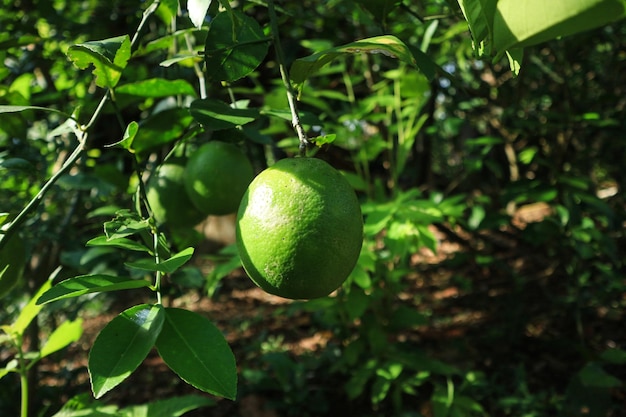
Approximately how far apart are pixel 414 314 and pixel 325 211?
153 centimetres

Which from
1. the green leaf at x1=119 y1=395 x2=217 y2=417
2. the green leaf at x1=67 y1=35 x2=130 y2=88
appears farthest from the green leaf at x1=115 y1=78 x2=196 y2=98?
the green leaf at x1=119 y1=395 x2=217 y2=417

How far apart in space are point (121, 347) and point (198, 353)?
0.07 m

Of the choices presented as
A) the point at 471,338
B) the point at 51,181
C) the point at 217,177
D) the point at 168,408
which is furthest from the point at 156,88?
the point at 471,338

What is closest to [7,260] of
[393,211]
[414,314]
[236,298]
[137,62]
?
[393,211]

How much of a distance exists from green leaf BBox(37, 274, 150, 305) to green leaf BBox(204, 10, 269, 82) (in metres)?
0.27

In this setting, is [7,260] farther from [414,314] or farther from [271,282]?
[414,314]

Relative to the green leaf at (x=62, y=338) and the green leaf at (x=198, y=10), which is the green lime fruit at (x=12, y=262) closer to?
the green leaf at (x=62, y=338)

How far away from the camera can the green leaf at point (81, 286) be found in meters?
0.54

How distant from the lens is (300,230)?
1.98 ft

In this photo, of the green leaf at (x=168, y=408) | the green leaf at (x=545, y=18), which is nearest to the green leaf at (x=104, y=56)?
the green leaf at (x=545, y=18)

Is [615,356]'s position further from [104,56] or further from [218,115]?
[104,56]

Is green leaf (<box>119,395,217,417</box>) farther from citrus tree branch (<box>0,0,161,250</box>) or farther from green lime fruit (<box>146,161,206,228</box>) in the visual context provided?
citrus tree branch (<box>0,0,161,250</box>)

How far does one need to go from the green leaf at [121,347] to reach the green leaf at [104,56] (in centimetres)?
31

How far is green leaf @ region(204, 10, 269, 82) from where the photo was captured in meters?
0.68
